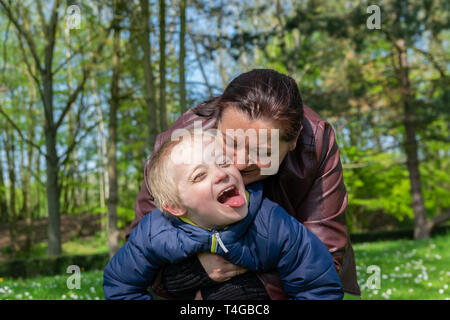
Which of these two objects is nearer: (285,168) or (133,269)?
(133,269)

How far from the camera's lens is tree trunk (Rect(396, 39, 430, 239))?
14.1 meters

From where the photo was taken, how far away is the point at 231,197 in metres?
1.60

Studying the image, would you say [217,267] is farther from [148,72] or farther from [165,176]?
[148,72]

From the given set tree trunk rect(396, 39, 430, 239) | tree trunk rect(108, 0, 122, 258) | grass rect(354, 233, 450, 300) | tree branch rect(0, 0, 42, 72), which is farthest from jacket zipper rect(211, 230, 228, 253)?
tree trunk rect(396, 39, 430, 239)

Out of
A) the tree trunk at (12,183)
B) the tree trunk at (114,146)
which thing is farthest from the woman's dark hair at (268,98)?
the tree trunk at (12,183)

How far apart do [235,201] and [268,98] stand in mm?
437

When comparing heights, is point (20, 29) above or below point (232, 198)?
above

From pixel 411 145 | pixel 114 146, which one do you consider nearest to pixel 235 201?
pixel 114 146

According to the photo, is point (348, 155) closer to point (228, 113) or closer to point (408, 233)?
point (408, 233)

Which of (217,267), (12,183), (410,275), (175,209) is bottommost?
(410,275)

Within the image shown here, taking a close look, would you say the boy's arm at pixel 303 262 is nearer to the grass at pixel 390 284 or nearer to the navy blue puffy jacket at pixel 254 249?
the navy blue puffy jacket at pixel 254 249

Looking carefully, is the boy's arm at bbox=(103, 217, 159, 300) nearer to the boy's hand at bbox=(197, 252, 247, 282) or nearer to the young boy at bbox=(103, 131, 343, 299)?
the young boy at bbox=(103, 131, 343, 299)

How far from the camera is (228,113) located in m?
1.79

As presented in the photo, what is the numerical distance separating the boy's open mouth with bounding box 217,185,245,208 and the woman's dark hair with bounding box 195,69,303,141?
30 centimetres
